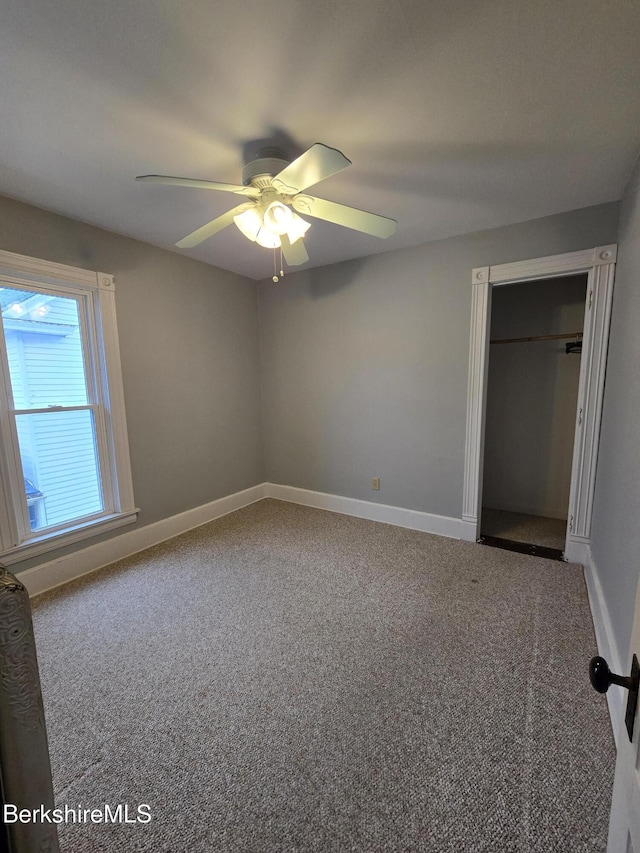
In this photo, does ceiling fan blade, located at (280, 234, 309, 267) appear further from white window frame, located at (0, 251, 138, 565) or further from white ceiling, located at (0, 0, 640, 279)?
white window frame, located at (0, 251, 138, 565)

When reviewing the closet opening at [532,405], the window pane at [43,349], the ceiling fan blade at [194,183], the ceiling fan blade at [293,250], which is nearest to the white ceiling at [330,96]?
the ceiling fan blade at [194,183]

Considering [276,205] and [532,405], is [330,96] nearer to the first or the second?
[276,205]

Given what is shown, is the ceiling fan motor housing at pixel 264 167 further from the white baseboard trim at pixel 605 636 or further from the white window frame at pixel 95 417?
the white baseboard trim at pixel 605 636

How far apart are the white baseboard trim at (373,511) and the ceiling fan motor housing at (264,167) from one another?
2.70 meters

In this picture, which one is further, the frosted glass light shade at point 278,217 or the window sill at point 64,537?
the window sill at point 64,537

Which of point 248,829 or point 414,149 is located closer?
point 248,829

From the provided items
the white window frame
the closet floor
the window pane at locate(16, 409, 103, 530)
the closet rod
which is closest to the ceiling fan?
the white window frame

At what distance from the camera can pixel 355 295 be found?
3322mm

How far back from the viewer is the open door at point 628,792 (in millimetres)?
563

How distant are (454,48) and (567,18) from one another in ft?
1.07

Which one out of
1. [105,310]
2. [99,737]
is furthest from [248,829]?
[105,310]

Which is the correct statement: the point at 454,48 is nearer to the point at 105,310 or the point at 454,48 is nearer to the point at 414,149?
the point at 414,149

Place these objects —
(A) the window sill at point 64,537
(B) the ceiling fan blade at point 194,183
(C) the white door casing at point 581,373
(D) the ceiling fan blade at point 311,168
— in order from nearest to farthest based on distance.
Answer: (D) the ceiling fan blade at point 311,168
(B) the ceiling fan blade at point 194,183
(A) the window sill at point 64,537
(C) the white door casing at point 581,373

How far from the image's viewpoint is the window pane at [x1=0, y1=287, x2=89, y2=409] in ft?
7.43
